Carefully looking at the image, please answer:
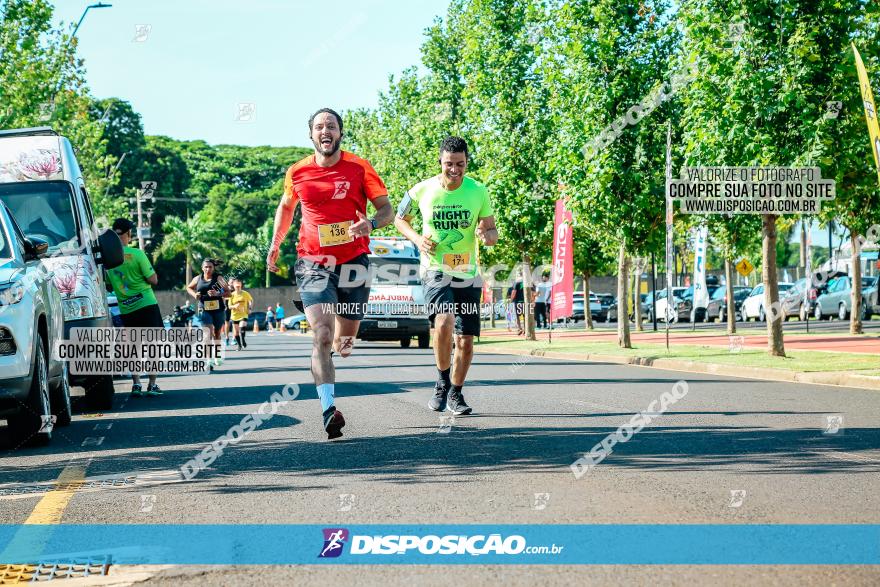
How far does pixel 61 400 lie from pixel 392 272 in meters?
19.4

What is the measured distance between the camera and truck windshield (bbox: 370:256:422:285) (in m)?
29.5

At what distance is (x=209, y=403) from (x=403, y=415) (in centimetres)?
324

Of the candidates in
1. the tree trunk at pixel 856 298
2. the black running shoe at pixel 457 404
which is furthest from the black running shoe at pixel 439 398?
the tree trunk at pixel 856 298

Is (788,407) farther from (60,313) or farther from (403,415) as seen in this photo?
(60,313)

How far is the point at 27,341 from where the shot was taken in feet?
29.3

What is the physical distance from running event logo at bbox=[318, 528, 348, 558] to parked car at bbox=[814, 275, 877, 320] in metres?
41.0

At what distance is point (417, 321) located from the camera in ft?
96.1

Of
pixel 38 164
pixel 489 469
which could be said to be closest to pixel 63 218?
pixel 38 164

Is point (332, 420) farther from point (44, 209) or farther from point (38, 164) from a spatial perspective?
point (38, 164)

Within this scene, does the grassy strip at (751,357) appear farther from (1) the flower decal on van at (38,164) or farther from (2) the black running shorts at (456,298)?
(1) the flower decal on van at (38,164)

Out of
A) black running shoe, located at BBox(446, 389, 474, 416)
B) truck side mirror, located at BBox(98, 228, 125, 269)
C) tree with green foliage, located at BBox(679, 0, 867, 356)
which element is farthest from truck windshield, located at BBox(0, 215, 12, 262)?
tree with green foliage, located at BBox(679, 0, 867, 356)

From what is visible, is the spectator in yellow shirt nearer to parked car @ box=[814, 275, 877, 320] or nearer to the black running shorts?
the black running shorts

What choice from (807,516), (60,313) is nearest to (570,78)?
(60,313)

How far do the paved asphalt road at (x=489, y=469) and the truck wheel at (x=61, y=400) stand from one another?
0.91 ft
